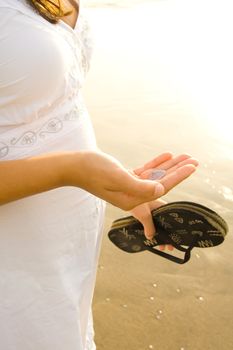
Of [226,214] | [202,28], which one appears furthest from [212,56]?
[226,214]

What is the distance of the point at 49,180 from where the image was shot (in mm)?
1117

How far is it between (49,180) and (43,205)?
7.1 inches

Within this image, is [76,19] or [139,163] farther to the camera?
[139,163]

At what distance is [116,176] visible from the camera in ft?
3.60

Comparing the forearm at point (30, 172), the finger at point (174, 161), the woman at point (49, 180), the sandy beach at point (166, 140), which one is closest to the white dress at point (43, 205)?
the woman at point (49, 180)

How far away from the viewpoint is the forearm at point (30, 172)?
1.10 m

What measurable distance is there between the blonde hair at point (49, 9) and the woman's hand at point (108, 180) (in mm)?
371

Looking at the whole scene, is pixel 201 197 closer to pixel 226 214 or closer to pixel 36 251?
pixel 226 214

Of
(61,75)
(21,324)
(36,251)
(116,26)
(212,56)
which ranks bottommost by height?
(116,26)

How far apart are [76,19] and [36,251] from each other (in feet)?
2.16

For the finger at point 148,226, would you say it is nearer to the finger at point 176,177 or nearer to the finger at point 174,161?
the finger at point 174,161

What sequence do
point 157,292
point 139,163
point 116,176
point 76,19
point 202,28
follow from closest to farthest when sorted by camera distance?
point 116,176, point 76,19, point 157,292, point 139,163, point 202,28

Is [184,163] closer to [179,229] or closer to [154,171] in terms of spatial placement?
[154,171]

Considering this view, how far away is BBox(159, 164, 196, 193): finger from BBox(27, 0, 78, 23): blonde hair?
1.58 feet
